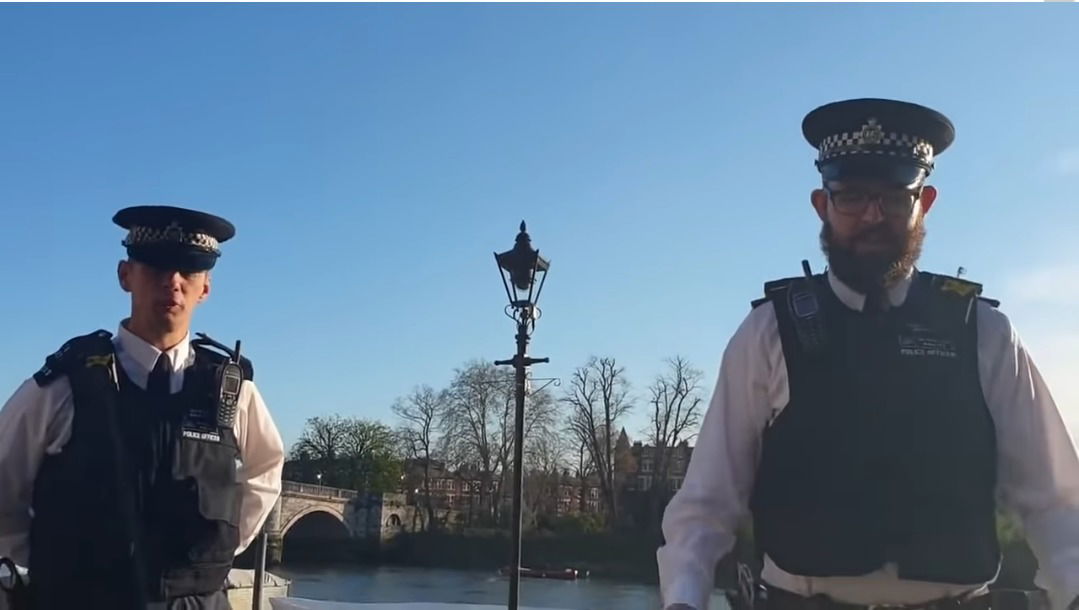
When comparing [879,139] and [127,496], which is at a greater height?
[879,139]

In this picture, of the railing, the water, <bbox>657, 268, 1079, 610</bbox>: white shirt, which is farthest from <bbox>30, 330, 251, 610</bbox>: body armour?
the railing

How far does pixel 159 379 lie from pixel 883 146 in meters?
1.97

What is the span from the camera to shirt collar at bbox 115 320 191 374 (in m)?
3.08

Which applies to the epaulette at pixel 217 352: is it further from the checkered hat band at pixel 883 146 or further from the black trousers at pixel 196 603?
the checkered hat band at pixel 883 146

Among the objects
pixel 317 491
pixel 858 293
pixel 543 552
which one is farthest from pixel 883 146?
pixel 317 491

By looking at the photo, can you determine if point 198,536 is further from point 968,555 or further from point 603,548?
point 603,548

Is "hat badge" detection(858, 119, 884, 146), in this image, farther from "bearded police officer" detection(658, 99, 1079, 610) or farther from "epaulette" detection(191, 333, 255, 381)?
"epaulette" detection(191, 333, 255, 381)

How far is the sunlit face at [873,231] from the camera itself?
2.22 m

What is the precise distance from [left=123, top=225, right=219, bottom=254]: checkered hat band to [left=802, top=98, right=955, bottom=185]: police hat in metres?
1.76

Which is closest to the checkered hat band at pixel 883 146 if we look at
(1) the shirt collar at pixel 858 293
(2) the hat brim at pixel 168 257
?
(1) the shirt collar at pixel 858 293

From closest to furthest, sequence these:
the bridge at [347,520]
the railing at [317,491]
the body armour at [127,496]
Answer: the body armour at [127,496] < the railing at [317,491] < the bridge at [347,520]

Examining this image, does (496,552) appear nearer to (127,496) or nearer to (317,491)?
(317,491)

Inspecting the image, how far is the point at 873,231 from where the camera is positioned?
222cm

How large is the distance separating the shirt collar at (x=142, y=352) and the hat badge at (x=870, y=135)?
6.31 feet
